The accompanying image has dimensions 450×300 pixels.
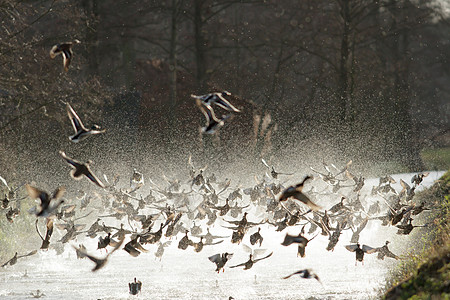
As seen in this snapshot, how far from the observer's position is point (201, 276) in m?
11.2

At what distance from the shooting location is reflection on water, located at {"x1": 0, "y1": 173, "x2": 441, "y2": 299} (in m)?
9.97

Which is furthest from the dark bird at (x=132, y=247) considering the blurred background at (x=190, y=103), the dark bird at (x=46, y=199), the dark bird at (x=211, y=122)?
the blurred background at (x=190, y=103)

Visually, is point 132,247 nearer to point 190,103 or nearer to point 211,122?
point 211,122

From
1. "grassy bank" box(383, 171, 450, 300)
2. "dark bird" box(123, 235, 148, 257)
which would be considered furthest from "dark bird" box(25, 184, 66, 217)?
"grassy bank" box(383, 171, 450, 300)

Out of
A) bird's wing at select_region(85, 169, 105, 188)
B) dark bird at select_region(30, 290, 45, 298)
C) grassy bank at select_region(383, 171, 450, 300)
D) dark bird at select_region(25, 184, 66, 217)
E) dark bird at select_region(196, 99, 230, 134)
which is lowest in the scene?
grassy bank at select_region(383, 171, 450, 300)

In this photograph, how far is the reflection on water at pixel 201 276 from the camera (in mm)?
9969

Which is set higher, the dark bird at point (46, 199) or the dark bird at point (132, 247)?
the dark bird at point (46, 199)

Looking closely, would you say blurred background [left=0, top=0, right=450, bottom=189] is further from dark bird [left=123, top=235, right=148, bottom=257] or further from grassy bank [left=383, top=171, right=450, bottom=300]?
grassy bank [left=383, top=171, right=450, bottom=300]

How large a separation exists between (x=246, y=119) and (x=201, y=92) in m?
1.72

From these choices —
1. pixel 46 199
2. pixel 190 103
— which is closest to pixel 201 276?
pixel 46 199

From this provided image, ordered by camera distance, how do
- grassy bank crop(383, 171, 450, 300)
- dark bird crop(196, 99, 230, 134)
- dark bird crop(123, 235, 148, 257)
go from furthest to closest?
dark bird crop(123, 235, 148, 257) < dark bird crop(196, 99, 230, 134) < grassy bank crop(383, 171, 450, 300)

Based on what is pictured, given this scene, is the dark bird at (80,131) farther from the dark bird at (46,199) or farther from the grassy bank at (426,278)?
the grassy bank at (426,278)

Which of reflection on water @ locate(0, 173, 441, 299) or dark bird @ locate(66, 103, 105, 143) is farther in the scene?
reflection on water @ locate(0, 173, 441, 299)

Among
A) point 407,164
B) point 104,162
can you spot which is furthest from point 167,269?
point 407,164
